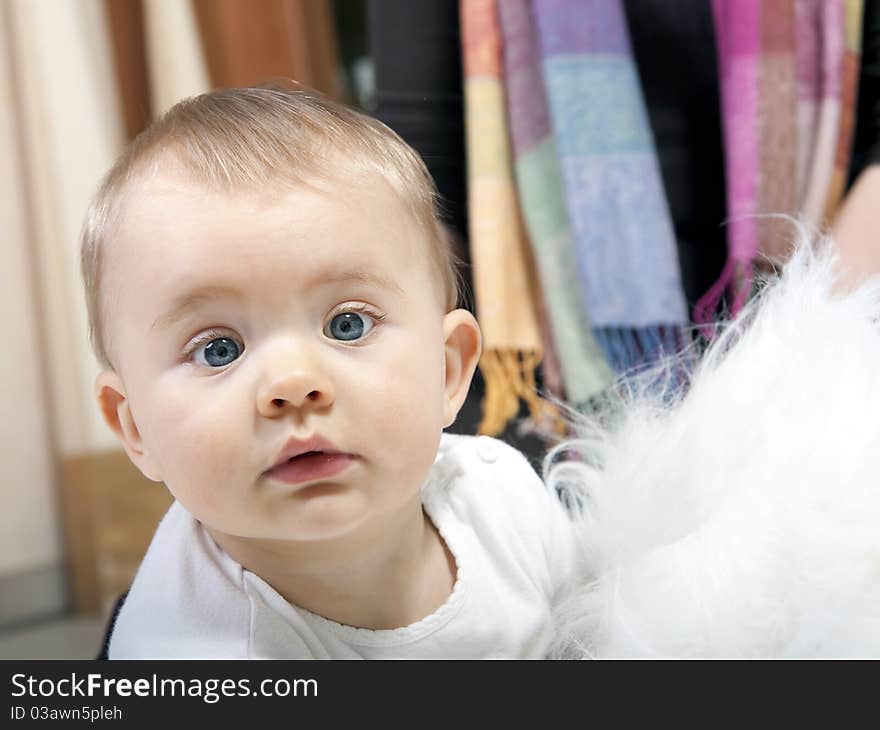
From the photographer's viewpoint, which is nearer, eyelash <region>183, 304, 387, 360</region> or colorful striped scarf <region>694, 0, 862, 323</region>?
eyelash <region>183, 304, 387, 360</region>

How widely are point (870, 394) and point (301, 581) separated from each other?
359 millimetres

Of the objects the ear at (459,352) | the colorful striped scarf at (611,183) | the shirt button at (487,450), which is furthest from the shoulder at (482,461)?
the colorful striped scarf at (611,183)

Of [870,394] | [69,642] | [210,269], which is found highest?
[210,269]

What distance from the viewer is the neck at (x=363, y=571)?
56 cm

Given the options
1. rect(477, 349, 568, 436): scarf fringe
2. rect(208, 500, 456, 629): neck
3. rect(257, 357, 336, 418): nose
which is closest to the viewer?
rect(257, 357, 336, 418): nose

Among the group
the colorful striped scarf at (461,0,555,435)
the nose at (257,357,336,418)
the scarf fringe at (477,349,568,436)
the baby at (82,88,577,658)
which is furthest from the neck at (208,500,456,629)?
the colorful striped scarf at (461,0,555,435)

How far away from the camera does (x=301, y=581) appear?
577mm

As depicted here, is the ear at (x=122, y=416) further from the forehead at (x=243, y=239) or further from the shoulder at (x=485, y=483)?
the shoulder at (x=485, y=483)

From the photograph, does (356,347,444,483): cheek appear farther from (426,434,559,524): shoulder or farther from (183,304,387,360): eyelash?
(426,434,559,524): shoulder

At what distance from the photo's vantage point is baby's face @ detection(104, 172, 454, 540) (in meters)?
0.47

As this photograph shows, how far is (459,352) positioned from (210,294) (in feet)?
0.64

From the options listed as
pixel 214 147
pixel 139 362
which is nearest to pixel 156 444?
pixel 139 362

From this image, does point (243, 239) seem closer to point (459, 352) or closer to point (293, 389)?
point (293, 389)

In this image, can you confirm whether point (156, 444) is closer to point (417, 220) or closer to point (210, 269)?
point (210, 269)
